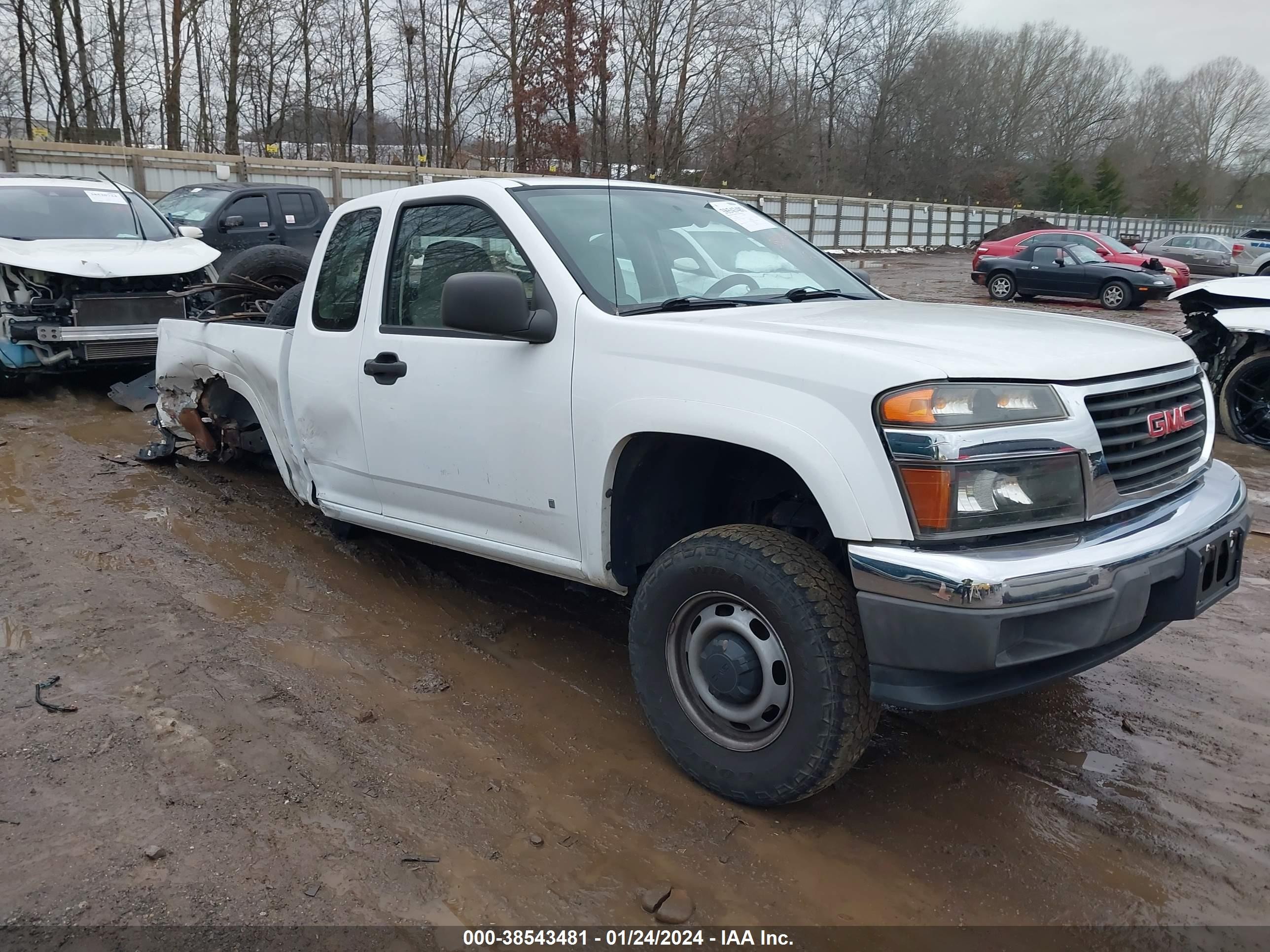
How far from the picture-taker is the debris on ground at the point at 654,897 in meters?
2.45

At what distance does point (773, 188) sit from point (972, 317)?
46.2 meters

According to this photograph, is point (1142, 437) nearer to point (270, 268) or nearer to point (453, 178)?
point (270, 268)

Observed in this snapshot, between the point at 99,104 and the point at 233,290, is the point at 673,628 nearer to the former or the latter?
the point at 233,290

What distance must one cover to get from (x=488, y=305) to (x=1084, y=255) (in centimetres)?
2073

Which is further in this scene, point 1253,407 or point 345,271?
point 1253,407

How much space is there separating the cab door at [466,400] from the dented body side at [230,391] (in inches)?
34.4

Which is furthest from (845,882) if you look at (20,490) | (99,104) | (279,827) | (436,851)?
(99,104)

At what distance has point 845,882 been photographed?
2574 mm

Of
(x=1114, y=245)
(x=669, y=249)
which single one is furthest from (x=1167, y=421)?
(x=1114, y=245)

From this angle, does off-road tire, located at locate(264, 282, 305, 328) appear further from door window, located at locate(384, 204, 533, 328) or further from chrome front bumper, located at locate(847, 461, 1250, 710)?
chrome front bumper, located at locate(847, 461, 1250, 710)

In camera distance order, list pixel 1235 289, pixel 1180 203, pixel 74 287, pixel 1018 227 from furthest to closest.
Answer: pixel 1180 203 < pixel 1018 227 < pixel 74 287 < pixel 1235 289

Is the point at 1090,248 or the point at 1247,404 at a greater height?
the point at 1090,248

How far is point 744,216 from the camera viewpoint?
4074mm

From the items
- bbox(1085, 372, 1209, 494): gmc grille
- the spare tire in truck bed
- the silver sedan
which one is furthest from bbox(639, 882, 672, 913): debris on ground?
the silver sedan
